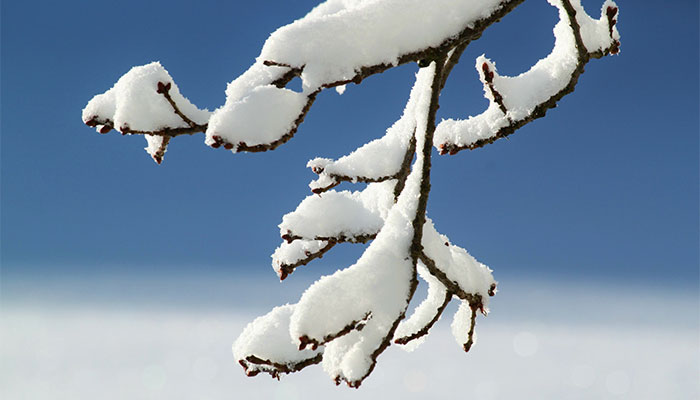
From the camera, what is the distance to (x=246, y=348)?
2289 millimetres

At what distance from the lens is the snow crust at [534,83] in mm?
2707

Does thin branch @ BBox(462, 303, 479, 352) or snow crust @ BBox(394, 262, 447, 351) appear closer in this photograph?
thin branch @ BBox(462, 303, 479, 352)

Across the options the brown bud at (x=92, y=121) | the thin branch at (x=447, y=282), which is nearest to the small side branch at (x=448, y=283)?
the thin branch at (x=447, y=282)

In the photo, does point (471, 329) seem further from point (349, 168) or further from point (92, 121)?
point (92, 121)

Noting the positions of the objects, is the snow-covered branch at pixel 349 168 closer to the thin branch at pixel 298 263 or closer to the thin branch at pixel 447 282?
the thin branch at pixel 447 282

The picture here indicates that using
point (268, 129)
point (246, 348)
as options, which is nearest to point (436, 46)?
point (268, 129)

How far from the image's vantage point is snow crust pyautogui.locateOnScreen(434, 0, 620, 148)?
2.71 meters

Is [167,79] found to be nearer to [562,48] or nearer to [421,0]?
[421,0]

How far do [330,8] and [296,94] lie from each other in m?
0.73

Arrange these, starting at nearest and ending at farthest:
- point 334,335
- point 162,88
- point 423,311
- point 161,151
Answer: point 334,335 < point 162,88 < point 161,151 < point 423,311

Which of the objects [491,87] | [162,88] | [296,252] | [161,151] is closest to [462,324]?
[296,252]

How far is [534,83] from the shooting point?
9.11 feet

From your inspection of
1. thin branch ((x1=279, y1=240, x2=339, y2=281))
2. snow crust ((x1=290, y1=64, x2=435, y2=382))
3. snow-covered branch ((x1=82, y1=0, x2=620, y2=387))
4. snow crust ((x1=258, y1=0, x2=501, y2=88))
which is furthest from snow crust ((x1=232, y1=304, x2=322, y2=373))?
snow crust ((x1=258, y1=0, x2=501, y2=88))

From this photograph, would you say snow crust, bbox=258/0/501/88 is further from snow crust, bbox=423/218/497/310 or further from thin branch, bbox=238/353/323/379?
thin branch, bbox=238/353/323/379
